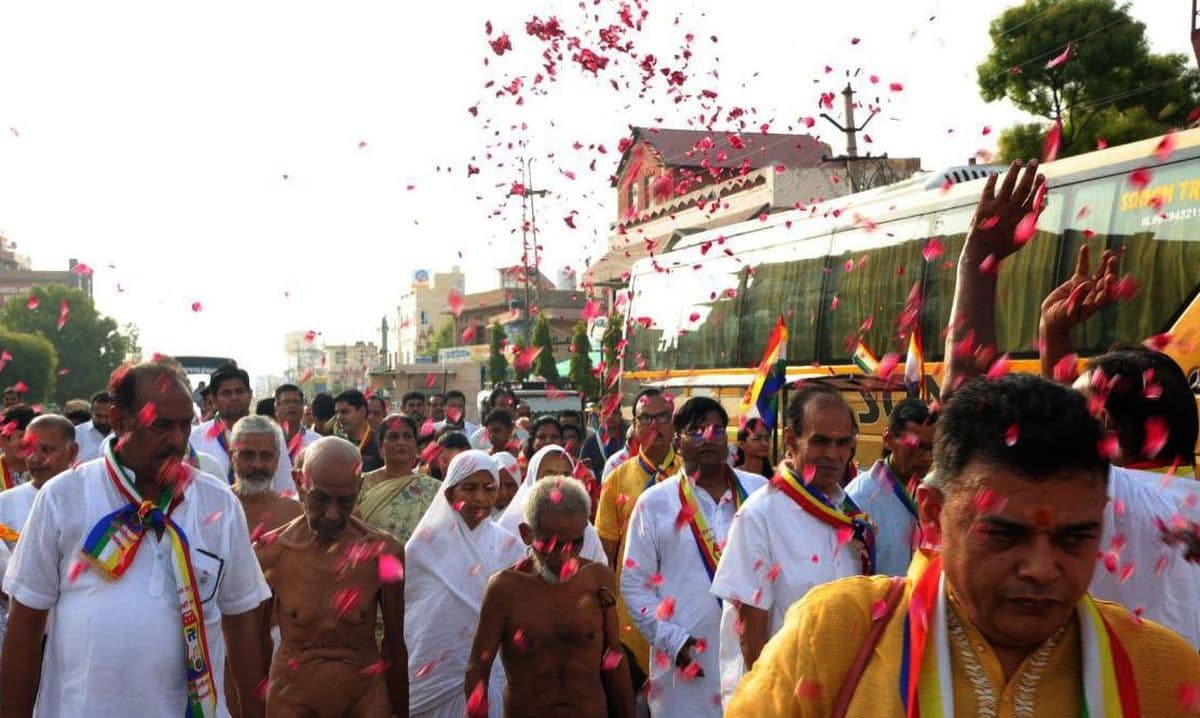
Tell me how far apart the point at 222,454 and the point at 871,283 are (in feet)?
22.6

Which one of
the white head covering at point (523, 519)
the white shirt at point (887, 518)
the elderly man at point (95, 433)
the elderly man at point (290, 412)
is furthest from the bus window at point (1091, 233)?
the elderly man at point (95, 433)

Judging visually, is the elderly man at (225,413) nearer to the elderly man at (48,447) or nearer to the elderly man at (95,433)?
the elderly man at (48,447)

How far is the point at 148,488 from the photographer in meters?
4.58

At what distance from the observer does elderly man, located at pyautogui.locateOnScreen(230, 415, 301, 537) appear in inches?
275

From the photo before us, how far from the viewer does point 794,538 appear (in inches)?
195

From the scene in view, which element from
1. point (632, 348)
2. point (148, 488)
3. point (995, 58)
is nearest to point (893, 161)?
point (995, 58)

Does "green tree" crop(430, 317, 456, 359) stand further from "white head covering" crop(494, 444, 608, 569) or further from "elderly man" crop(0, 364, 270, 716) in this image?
"elderly man" crop(0, 364, 270, 716)

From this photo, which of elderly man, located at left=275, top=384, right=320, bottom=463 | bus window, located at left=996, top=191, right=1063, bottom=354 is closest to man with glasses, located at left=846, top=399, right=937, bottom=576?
bus window, located at left=996, top=191, right=1063, bottom=354

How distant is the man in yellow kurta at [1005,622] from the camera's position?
2.18m

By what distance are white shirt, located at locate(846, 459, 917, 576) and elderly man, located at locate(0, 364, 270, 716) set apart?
8.42 feet

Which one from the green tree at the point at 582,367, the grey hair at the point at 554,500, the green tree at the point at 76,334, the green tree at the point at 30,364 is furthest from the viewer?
the green tree at the point at 76,334

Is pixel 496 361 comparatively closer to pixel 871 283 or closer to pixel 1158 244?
pixel 871 283

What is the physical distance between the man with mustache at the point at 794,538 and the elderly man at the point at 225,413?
4.22 metres

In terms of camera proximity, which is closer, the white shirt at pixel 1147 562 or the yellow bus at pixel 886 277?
the white shirt at pixel 1147 562
